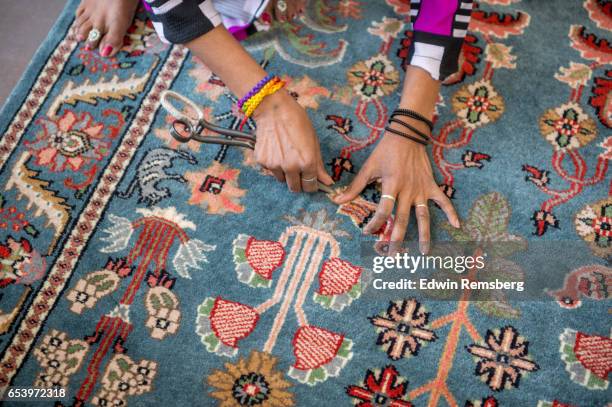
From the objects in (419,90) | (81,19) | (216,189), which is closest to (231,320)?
(216,189)

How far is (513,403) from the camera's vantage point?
916 millimetres

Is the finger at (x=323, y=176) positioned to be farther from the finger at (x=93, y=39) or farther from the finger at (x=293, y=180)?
the finger at (x=93, y=39)

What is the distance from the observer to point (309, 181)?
999mm

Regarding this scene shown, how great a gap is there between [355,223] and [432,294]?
0.21 m

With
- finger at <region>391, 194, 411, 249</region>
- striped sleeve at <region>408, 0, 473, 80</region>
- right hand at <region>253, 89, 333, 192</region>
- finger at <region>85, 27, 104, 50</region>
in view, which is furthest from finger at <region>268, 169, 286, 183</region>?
finger at <region>85, 27, 104, 50</region>

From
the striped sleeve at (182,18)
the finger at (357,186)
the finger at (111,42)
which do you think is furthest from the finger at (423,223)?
the finger at (111,42)

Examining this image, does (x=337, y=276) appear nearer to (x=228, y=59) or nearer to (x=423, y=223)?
(x=423, y=223)

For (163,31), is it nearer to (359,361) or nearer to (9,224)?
(9,224)

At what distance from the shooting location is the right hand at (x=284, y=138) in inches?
Answer: 36.0

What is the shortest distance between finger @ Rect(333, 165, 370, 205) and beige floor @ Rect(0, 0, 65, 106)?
0.88 meters

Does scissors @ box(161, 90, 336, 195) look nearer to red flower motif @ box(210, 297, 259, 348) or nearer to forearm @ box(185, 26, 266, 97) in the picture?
forearm @ box(185, 26, 266, 97)

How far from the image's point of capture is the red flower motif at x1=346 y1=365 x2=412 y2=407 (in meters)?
0.93

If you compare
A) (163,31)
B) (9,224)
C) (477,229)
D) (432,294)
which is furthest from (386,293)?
(9,224)

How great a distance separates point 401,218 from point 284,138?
28 centimetres
